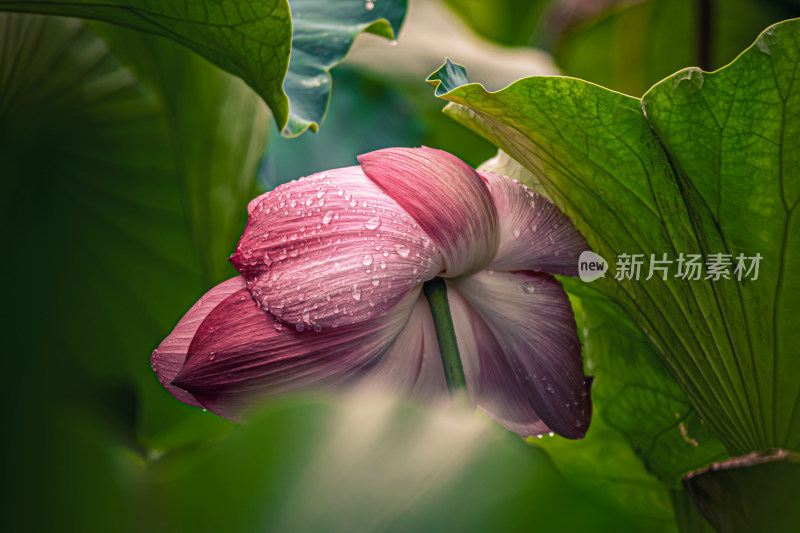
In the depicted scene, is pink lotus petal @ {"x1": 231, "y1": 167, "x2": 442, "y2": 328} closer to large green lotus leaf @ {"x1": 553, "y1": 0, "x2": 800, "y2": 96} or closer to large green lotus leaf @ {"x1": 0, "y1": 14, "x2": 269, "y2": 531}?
large green lotus leaf @ {"x1": 0, "y1": 14, "x2": 269, "y2": 531}

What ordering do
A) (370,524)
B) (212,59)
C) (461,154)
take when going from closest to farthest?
(370,524) < (212,59) < (461,154)

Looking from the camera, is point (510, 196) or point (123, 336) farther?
point (123, 336)

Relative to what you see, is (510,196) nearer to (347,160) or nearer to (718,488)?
(718,488)

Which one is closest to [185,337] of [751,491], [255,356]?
[255,356]

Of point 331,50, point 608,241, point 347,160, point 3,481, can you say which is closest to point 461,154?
point 347,160

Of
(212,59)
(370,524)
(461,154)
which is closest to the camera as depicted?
(370,524)

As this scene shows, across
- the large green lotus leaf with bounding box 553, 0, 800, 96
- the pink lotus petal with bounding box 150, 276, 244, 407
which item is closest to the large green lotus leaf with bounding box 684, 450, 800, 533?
the pink lotus petal with bounding box 150, 276, 244, 407

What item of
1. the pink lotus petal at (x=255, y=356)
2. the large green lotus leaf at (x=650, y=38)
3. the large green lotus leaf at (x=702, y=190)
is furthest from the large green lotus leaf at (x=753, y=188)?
the large green lotus leaf at (x=650, y=38)

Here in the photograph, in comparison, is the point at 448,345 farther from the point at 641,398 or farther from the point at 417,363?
the point at 641,398
